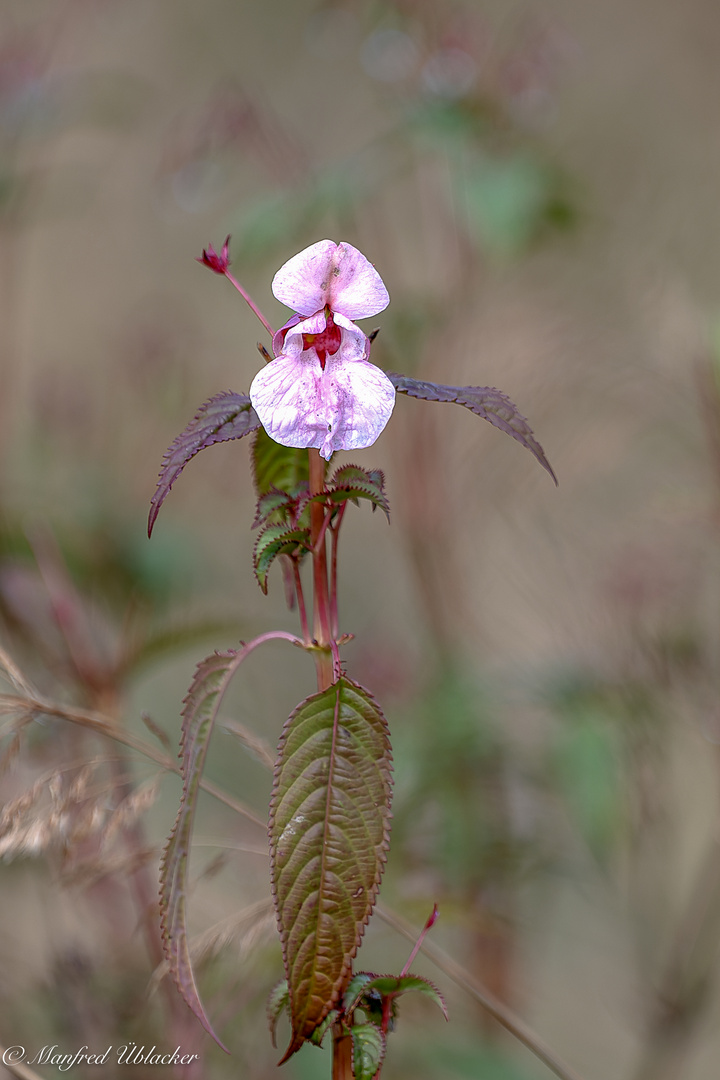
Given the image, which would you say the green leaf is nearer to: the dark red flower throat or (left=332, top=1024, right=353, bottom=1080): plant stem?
the dark red flower throat

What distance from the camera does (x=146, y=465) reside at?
113cm

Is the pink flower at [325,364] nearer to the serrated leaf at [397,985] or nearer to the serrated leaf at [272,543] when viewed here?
the serrated leaf at [272,543]

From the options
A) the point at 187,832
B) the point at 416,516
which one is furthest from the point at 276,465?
the point at 416,516

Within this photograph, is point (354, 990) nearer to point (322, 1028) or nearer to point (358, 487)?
point (322, 1028)

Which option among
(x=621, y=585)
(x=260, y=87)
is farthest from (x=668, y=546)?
(x=260, y=87)

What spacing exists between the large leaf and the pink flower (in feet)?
0.30

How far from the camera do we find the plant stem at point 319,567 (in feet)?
1.02

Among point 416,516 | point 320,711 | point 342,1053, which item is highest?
point 416,516

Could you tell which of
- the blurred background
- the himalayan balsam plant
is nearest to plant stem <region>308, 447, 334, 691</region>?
the himalayan balsam plant

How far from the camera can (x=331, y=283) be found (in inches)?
12.3

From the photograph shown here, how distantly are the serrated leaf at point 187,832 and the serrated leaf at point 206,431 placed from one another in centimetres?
6

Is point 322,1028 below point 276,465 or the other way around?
below

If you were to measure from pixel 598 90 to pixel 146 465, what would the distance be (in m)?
1.11

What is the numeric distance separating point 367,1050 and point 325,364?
Result: 9.7 inches
